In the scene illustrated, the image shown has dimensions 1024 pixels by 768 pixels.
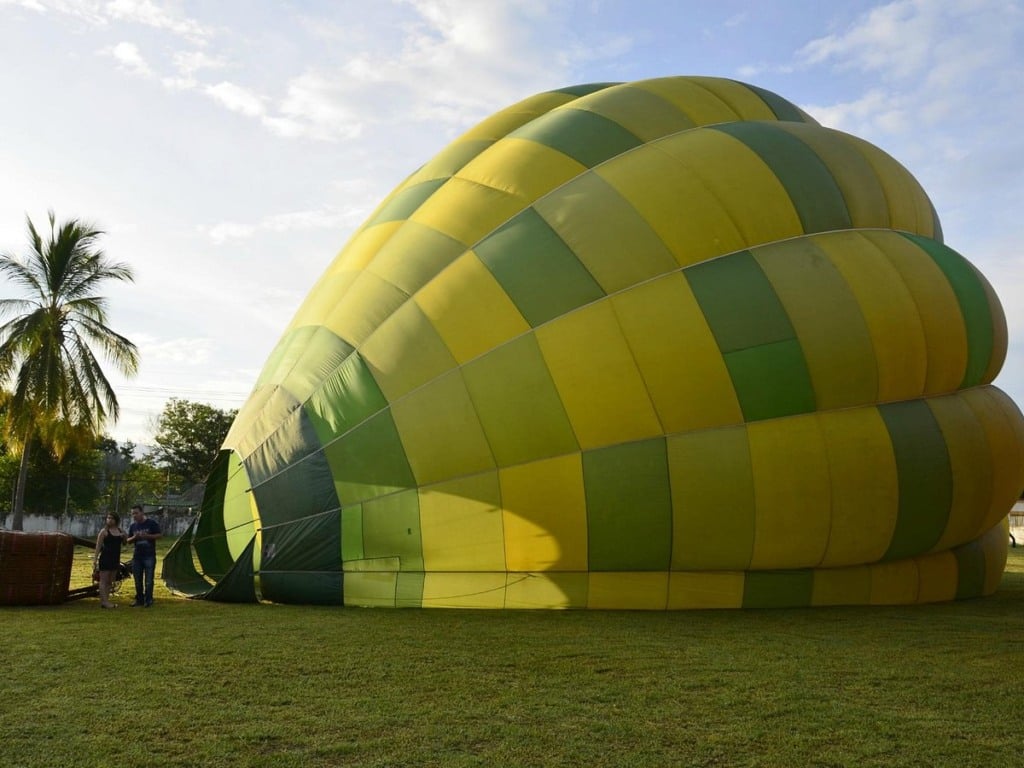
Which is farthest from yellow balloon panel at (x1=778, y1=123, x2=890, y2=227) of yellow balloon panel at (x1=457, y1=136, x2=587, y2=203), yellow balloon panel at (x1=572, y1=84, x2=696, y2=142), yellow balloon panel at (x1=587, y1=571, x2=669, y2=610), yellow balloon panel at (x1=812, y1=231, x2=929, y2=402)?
yellow balloon panel at (x1=587, y1=571, x2=669, y2=610)

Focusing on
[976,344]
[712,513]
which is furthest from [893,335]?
[712,513]

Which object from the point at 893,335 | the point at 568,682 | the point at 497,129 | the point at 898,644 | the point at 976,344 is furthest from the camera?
the point at 497,129

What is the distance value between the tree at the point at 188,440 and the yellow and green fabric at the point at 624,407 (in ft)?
122

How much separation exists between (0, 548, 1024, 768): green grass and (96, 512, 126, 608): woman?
1.01m

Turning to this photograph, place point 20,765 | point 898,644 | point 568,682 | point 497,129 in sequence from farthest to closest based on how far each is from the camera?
point 497,129 → point 898,644 → point 568,682 → point 20,765

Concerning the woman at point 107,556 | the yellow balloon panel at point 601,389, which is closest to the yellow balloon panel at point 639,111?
the yellow balloon panel at point 601,389

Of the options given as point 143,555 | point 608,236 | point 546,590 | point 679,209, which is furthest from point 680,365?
point 143,555

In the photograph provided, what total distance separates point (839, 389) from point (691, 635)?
2.95m

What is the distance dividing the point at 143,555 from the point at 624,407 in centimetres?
506

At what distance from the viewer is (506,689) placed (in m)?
5.09

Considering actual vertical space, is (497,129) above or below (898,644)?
above

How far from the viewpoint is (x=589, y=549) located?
7895mm

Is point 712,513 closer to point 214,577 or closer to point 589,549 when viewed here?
point 589,549

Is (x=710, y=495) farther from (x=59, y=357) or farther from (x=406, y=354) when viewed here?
(x=59, y=357)
